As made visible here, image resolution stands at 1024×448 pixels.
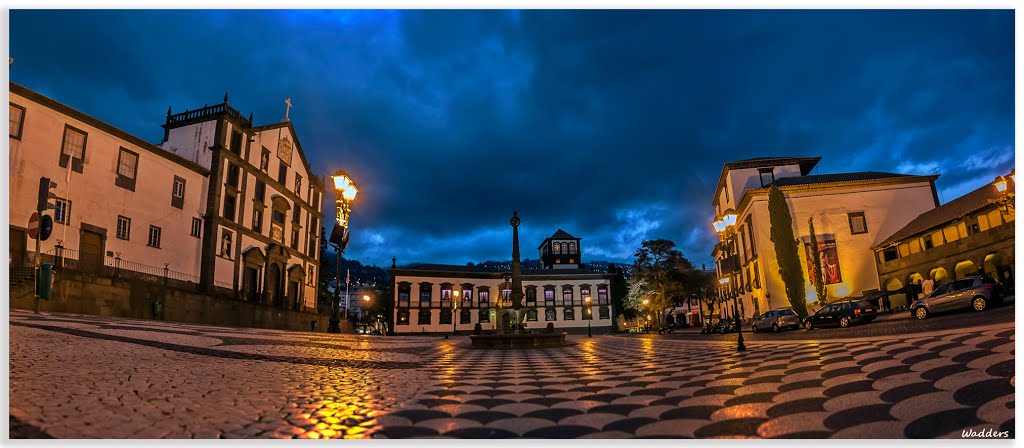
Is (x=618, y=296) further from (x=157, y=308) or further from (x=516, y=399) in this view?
(x=516, y=399)

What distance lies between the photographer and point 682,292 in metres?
47.2

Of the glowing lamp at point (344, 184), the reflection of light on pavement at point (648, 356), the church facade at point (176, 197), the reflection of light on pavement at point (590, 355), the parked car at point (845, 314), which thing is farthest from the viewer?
the church facade at point (176, 197)

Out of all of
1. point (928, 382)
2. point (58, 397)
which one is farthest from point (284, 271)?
point (928, 382)

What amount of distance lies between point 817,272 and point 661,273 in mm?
16697

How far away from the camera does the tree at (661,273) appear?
1833 inches

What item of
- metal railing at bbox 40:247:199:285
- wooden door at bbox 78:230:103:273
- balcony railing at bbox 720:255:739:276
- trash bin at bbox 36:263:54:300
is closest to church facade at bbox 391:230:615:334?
balcony railing at bbox 720:255:739:276

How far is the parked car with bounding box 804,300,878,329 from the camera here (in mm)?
18547

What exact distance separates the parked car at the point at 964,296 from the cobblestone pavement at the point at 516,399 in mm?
10959

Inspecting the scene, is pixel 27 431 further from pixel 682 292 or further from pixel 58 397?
pixel 682 292

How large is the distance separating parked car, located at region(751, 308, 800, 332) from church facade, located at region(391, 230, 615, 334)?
1218 inches

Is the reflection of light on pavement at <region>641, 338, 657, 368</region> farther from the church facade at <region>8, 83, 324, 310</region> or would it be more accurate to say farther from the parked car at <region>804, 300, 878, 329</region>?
the church facade at <region>8, 83, 324, 310</region>

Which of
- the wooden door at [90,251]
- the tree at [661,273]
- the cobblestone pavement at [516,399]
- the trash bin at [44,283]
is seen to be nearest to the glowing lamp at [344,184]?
the cobblestone pavement at [516,399]

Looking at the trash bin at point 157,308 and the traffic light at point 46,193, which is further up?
the traffic light at point 46,193

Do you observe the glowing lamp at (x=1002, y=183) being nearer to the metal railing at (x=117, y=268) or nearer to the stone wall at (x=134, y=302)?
the stone wall at (x=134, y=302)
